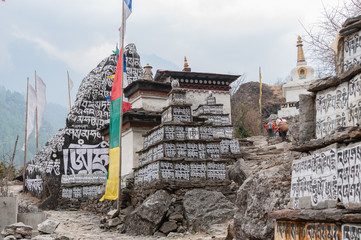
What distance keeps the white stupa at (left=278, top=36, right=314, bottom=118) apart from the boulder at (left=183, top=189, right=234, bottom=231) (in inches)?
Result: 968

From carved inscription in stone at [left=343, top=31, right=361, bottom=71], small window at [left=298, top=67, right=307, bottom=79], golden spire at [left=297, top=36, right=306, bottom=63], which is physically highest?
golden spire at [left=297, top=36, right=306, bottom=63]

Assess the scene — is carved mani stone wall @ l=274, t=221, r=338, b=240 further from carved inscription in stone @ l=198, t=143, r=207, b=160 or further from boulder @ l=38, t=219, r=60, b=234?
boulder @ l=38, t=219, r=60, b=234

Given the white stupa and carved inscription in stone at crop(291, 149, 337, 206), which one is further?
the white stupa

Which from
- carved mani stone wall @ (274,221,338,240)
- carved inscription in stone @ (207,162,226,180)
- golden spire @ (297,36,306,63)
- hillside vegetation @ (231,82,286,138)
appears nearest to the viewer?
carved mani stone wall @ (274,221,338,240)

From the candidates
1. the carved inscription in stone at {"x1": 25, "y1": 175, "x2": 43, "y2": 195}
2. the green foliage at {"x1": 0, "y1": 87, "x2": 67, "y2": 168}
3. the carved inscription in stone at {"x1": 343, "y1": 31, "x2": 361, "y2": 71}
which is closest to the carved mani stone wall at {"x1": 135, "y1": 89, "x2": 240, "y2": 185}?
the carved inscription in stone at {"x1": 343, "y1": 31, "x2": 361, "y2": 71}

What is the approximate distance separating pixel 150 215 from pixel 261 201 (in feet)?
19.4

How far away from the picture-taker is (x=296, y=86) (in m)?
38.6

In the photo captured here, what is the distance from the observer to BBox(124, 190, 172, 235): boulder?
39.1ft

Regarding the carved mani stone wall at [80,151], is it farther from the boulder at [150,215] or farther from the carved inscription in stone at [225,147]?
the boulder at [150,215]

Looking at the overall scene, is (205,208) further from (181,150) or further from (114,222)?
(114,222)

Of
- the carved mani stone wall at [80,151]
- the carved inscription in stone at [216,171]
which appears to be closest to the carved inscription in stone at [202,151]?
the carved inscription in stone at [216,171]

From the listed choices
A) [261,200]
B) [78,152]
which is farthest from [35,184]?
→ [261,200]

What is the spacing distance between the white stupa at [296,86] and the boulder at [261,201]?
29265 mm

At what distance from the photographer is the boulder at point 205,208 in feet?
37.8
